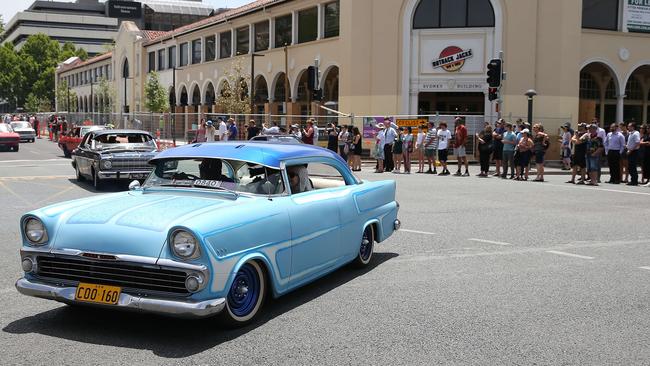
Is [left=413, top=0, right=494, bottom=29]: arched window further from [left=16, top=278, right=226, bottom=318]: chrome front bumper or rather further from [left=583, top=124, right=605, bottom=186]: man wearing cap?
[left=16, top=278, right=226, bottom=318]: chrome front bumper

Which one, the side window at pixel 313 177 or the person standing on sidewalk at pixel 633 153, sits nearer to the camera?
the side window at pixel 313 177

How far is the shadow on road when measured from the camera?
5.04 meters

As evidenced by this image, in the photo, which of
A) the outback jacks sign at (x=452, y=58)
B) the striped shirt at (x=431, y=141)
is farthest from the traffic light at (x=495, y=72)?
the outback jacks sign at (x=452, y=58)

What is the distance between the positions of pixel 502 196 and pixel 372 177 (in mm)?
5901

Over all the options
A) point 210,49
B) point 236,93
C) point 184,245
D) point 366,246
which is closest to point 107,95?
point 210,49

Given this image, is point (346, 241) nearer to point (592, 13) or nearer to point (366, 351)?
point (366, 351)

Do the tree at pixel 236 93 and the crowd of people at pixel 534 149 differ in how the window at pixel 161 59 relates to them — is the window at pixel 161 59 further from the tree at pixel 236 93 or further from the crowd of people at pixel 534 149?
the crowd of people at pixel 534 149

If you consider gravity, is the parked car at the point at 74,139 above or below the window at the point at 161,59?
below

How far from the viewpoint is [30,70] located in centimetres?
11131

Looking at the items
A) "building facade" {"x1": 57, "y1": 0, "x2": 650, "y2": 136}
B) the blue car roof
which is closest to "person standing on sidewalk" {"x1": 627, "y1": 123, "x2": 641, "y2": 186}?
"building facade" {"x1": 57, "y1": 0, "x2": 650, "y2": 136}

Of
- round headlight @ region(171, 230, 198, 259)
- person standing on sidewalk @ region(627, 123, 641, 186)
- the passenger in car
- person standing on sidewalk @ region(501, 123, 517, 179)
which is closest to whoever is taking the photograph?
round headlight @ region(171, 230, 198, 259)

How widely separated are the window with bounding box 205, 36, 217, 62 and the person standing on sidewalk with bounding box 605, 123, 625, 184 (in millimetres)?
35476

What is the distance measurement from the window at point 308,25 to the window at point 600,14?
45.6 feet

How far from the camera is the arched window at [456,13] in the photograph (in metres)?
31.3
